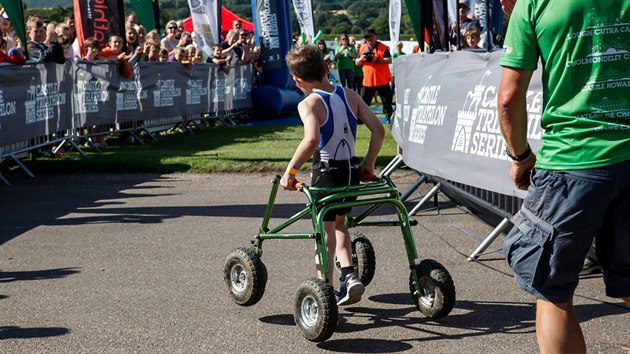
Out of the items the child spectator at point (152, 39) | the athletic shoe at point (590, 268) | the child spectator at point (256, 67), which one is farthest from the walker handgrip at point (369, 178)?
the child spectator at point (256, 67)

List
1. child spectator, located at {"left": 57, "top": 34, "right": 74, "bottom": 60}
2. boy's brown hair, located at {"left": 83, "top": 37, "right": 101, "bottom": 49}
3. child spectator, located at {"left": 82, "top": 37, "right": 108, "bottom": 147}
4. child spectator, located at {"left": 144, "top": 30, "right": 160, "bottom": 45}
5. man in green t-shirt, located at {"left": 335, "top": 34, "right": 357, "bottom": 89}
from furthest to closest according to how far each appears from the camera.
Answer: man in green t-shirt, located at {"left": 335, "top": 34, "right": 357, "bottom": 89} → child spectator, located at {"left": 144, "top": 30, "right": 160, "bottom": 45} → boy's brown hair, located at {"left": 83, "top": 37, "right": 101, "bottom": 49} → child spectator, located at {"left": 82, "top": 37, "right": 108, "bottom": 147} → child spectator, located at {"left": 57, "top": 34, "right": 74, "bottom": 60}

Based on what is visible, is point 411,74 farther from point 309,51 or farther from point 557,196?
point 557,196

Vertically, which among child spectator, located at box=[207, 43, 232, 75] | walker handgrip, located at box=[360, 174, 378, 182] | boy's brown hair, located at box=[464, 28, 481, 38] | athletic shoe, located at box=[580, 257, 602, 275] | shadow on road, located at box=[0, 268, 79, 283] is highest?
boy's brown hair, located at box=[464, 28, 481, 38]

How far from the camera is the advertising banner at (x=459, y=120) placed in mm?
7215

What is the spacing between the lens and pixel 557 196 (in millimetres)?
3621

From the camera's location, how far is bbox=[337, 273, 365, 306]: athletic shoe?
5664 millimetres

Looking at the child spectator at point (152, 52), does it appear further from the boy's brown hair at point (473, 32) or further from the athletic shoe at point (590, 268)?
the athletic shoe at point (590, 268)

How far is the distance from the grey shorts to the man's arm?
123mm

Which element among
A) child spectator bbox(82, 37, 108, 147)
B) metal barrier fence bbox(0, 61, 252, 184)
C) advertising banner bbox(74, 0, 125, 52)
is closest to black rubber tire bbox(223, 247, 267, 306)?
metal barrier fence bbox(0, 61, 252, 184)

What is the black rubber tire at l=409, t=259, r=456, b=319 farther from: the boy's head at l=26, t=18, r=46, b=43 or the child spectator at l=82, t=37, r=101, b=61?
the child spectator at l=82, t=37, r=101, b=61

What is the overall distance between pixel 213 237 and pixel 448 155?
2.22 meters

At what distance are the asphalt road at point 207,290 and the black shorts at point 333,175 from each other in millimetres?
658

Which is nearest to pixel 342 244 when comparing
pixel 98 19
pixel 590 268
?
pixel 590 268

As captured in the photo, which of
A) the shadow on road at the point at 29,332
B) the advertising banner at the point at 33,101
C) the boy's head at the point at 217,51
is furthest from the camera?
the boy's head at the point at 217,51
